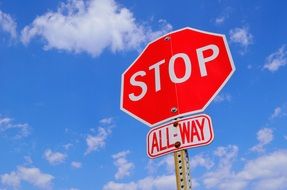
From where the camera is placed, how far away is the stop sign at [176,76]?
340cm

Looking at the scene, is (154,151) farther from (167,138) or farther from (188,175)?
(188,175)

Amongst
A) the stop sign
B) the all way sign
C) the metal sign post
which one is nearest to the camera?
the metal sign post

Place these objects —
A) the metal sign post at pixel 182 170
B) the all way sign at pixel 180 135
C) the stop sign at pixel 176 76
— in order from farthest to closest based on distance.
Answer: the stop sign at pixel 176 76 → the all way sign at pixel 180 135 → the metal sign post at pixel 182 170

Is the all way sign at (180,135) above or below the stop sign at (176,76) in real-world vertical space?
below

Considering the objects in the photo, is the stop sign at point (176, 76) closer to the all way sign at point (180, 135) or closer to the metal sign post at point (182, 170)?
the all way sign at point (180, 135)

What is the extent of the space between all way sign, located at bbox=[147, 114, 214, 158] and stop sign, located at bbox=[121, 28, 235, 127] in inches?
3.6

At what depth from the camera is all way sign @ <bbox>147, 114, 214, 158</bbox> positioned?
3172mm

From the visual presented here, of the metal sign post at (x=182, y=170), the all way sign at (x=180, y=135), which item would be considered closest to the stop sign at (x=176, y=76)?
the all way sign at (x=180, y=135)

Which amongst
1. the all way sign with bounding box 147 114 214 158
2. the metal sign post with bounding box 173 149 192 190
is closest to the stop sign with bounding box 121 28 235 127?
the all way sign with bounding box 147 114 214 158

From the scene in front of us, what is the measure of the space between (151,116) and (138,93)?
0.35 meters

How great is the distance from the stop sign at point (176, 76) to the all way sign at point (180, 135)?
0.09 meters

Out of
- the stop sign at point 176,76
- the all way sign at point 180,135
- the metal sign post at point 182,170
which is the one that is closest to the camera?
the metal sign post at point 182,170

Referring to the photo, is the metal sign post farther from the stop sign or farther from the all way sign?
the stop sign

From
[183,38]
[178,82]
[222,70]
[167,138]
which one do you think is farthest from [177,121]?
[183,38]
